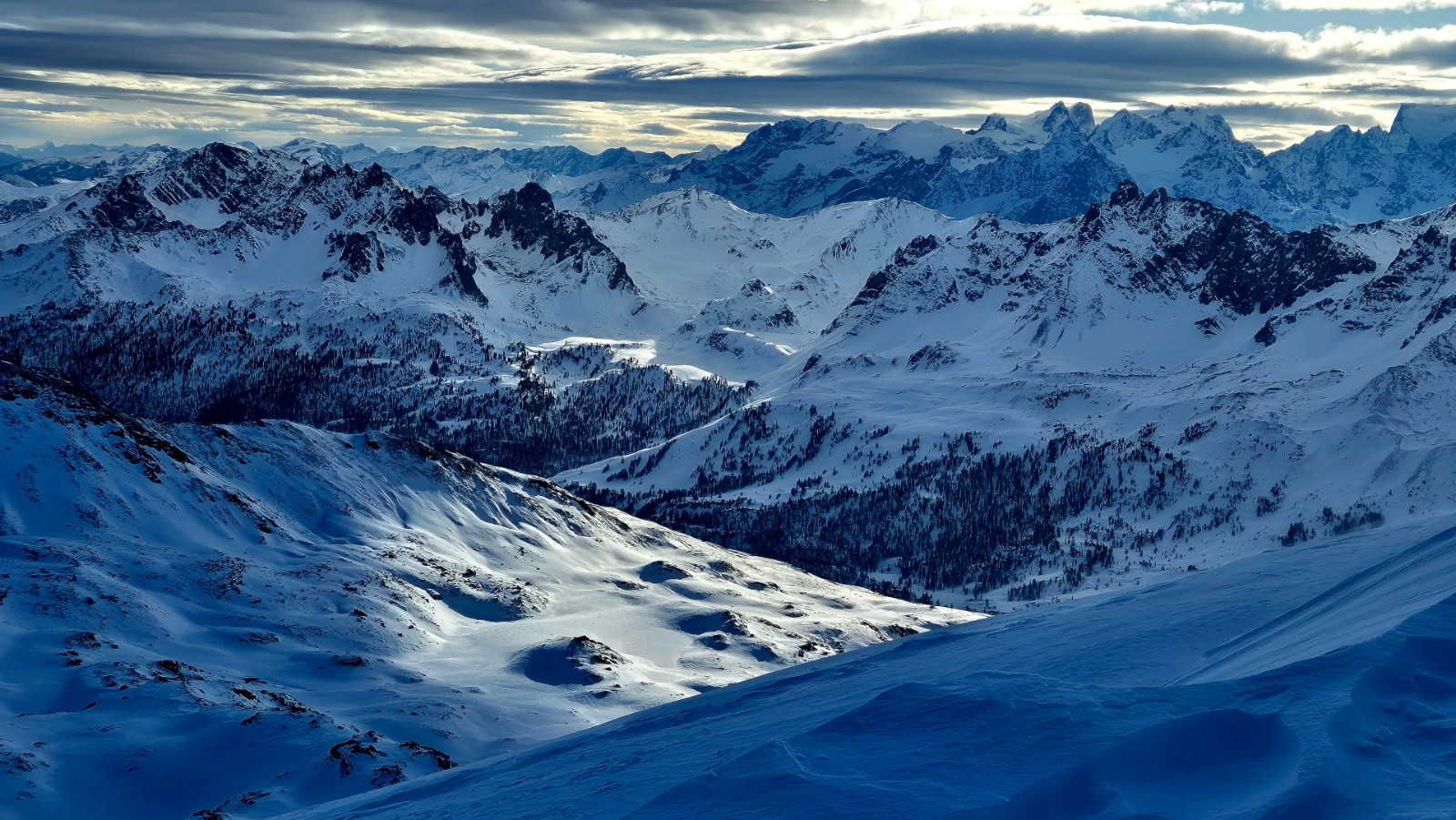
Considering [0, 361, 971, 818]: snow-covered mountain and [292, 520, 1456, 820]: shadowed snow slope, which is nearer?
[292, 520, 1456, 820]: shadowed snow slope

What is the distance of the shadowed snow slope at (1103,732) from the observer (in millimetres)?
18562

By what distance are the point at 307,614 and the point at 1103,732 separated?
357 ft

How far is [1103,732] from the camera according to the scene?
68.8 ft

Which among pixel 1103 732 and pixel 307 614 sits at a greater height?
pixel 1103 732

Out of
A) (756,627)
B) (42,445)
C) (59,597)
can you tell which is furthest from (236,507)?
(756,627)

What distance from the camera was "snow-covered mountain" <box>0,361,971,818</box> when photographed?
7606 cm

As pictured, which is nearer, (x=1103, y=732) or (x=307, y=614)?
(x=1103, y=732)

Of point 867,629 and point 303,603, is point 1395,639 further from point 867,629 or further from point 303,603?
point 867,629

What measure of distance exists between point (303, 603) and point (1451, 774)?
11675 cm

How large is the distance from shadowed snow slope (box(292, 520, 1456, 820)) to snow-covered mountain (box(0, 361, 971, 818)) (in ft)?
150

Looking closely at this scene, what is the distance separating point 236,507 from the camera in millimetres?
134875

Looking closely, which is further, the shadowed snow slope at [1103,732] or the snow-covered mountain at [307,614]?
the snow-covered mountain at [307,614]

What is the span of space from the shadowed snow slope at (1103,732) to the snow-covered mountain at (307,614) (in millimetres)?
45833

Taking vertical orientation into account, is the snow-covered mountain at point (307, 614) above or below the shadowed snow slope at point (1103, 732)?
below
